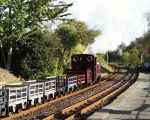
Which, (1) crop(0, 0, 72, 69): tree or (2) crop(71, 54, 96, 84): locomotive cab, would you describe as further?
(2) crop(71, 54, 96, 84): locomotive cab

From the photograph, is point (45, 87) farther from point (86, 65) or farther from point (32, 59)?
point (86, 65)

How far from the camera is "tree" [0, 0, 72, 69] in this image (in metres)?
38.6

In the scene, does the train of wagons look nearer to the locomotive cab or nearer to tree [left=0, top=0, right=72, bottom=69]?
the locomotive cab

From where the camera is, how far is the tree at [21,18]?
38594 millimetres

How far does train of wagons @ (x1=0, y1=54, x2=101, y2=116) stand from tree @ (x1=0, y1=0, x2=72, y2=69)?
4549 millimetres

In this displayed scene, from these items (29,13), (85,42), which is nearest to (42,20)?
(29,13)

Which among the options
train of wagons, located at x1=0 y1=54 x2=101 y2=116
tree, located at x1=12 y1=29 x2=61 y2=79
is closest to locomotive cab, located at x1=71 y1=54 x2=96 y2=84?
train of wagons, located at x1=0 y1=54 x2=101 y2=116

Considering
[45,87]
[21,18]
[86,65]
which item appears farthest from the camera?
[86,65]

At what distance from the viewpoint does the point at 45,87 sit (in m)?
27.9

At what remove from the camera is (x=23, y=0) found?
39375 millimetres

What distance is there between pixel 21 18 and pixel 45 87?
38.9ft

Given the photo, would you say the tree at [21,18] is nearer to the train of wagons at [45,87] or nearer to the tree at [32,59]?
the tree at [32,59]

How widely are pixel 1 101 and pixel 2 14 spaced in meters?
19.5

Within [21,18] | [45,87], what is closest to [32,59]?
[21,18]
